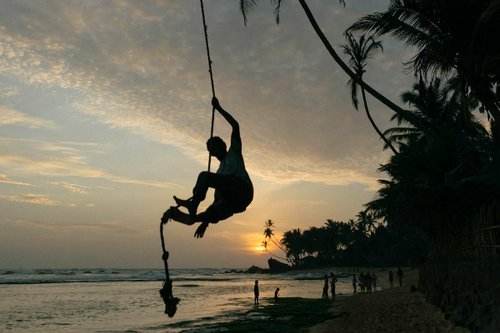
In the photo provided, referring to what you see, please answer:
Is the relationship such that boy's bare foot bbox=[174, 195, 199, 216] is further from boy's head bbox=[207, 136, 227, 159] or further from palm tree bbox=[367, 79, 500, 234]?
palm tree bbox=[367, 79, 500, 234]

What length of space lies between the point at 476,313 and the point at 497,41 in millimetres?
6997

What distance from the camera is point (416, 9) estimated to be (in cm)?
1280

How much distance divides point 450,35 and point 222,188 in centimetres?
1011

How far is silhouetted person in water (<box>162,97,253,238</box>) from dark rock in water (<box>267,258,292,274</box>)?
138276 mm

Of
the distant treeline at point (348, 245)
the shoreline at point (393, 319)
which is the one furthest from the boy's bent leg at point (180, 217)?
the distant treeline at point (348, 245)

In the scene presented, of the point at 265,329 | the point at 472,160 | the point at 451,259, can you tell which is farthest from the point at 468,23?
the point at 265,329

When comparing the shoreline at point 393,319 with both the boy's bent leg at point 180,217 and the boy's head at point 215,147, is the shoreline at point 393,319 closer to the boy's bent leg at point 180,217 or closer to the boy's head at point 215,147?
the boy's head at point 215,147

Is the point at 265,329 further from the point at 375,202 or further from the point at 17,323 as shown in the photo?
the point at 375,202

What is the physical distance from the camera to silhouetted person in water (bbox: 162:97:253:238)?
5418 mm

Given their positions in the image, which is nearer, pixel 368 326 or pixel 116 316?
pixel 368 326

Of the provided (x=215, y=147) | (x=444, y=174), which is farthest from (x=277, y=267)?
(x=215, y=147)

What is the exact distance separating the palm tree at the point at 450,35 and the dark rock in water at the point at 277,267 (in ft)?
428

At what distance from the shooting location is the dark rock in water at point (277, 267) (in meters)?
140

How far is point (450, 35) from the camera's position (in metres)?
12.8
